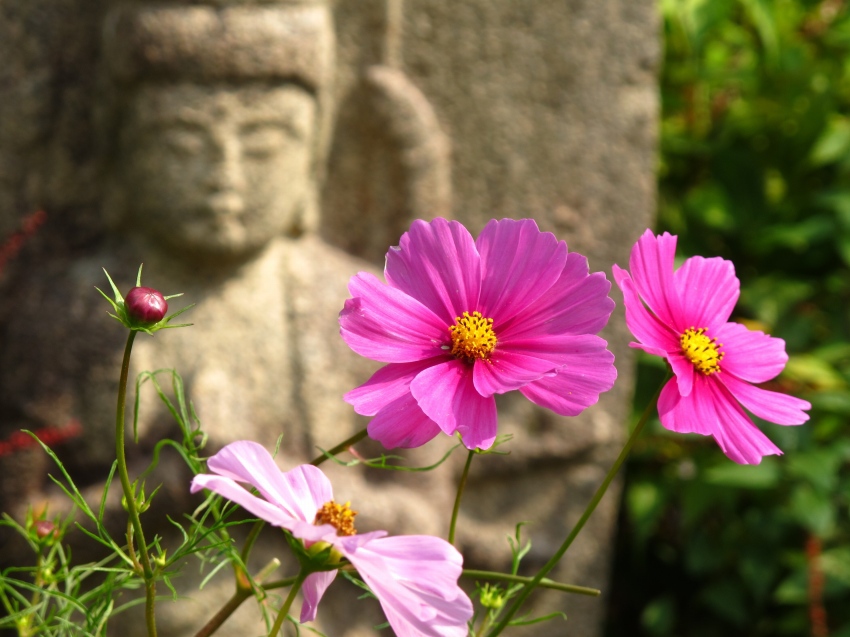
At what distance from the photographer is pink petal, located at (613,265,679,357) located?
1.09ft

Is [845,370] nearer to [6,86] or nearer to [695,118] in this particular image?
[695,118]

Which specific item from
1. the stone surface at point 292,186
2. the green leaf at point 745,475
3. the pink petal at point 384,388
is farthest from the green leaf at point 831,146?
the pink petal at point 384,388

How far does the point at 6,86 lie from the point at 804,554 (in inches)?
61.4

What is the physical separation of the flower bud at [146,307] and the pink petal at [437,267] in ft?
0.27

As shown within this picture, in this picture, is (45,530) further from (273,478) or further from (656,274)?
(656,274)

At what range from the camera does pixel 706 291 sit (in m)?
0.40

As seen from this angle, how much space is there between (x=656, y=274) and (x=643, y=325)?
0.09 feet

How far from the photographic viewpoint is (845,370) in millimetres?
1865

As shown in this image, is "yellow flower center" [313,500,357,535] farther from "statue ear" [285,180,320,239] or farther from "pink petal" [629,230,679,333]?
"statue ear" [285,180,320,239]

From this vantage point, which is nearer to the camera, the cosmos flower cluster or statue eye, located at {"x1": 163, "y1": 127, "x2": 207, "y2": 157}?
the cosmos flower cluster

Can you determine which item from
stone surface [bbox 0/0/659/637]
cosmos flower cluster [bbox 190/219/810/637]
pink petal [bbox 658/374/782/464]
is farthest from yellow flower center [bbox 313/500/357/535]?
stone surface [bbox 0/0/659/637]

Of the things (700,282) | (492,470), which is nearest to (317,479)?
(700,282)

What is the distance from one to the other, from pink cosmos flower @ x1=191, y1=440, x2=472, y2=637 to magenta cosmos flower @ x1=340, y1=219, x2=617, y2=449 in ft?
0.11

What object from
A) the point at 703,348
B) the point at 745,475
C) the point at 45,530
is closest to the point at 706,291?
the point at 703,348
